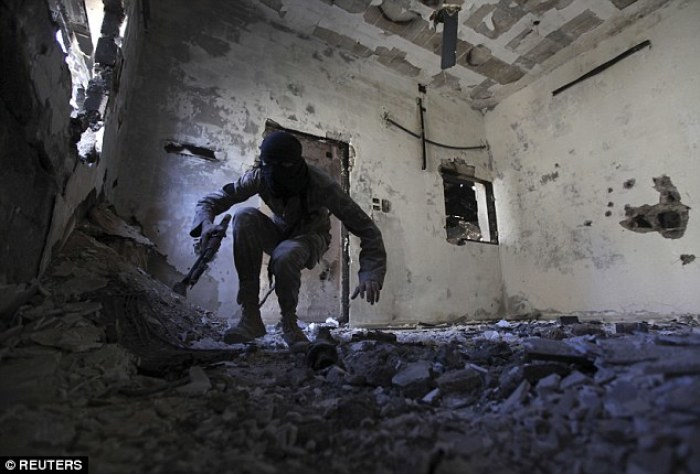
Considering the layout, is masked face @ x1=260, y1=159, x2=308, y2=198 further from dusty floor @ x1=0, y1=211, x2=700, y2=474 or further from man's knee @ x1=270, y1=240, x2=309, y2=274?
dusty floor @ x1=0, y1=211, x2=700, y2=474

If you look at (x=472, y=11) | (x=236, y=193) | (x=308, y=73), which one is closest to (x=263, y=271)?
(x=236, y=193)

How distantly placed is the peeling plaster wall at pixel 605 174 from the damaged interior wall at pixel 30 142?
5020mm

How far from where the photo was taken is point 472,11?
3787mm

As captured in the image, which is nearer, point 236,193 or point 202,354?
point 202,354

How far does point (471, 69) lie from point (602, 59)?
158 cm

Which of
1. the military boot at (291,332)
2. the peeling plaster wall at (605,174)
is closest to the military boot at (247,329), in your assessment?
the military boot at (291,332)

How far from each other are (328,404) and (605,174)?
4686 millimetres

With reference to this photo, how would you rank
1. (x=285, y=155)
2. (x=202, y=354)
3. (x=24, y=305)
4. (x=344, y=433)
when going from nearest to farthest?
(x=344, y=433) → (x=24, y=305) → (x=202, y=354) → (x=285, y=155)

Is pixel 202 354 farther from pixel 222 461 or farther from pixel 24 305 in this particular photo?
pixel 222 461

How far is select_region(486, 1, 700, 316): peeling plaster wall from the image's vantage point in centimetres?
354

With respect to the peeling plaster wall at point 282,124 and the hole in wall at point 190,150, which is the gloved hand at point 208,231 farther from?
the hole in wall at point 190,150

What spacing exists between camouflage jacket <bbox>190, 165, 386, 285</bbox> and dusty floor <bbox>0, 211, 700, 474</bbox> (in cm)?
72

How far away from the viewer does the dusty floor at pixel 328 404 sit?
65 cm

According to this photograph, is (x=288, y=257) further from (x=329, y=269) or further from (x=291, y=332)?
(x=329, y=269)
